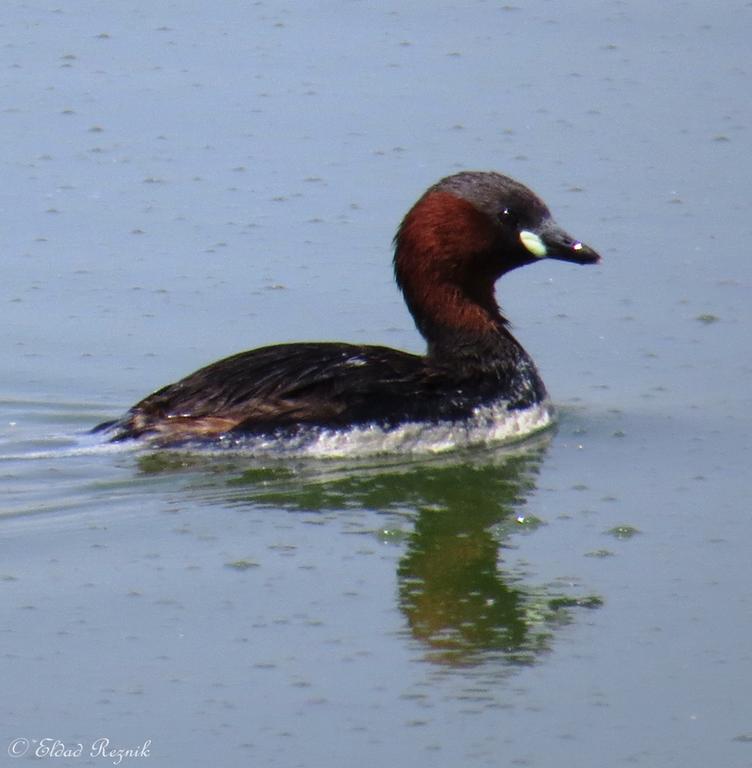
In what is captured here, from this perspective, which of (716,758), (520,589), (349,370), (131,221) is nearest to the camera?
(716,758)

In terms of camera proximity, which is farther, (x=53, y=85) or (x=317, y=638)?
(x=53, y=85)

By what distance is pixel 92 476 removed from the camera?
9.38 metres

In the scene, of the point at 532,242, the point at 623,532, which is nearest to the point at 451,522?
the point at 623,532

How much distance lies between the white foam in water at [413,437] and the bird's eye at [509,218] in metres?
0.85

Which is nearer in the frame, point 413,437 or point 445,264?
point 413,437

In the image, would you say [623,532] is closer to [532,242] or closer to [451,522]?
[451,522]

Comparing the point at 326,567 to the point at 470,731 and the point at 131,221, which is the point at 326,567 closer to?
the point at 470,731

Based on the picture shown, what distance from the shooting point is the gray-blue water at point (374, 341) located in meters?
7.02

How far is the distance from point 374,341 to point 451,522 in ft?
7.55

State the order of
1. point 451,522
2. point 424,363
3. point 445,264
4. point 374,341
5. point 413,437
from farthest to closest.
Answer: point 374,341
point 445,264
point 424,363
point 413,437
point 451,522

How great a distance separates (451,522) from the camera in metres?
8.98

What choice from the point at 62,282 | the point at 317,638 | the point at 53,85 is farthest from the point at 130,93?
the point at 317,638

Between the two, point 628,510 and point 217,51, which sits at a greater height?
point 217,51

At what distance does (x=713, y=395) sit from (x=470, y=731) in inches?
153
